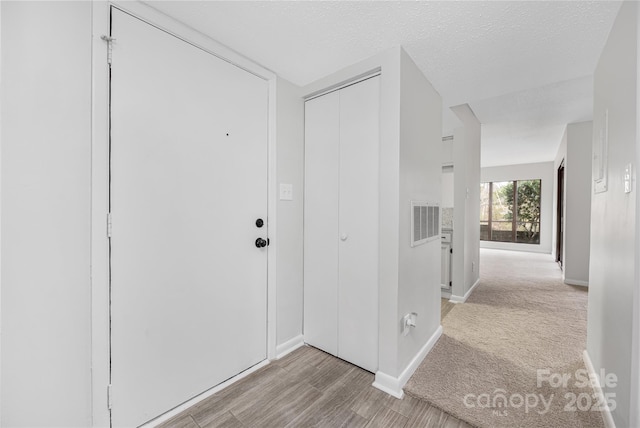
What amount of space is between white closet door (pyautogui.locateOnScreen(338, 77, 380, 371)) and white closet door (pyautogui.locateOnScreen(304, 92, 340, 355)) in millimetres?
68

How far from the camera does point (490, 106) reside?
3.26 metres

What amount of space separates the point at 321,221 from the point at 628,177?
1708mm

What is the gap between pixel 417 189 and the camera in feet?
6.43

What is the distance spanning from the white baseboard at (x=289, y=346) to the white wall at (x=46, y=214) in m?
1.16

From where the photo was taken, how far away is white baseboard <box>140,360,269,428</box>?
4.76ft

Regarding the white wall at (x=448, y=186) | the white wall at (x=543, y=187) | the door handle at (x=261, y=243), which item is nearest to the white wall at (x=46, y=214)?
the door handle at (x=261, y=243)

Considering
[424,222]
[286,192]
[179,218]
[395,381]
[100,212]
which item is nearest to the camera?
[100,212]

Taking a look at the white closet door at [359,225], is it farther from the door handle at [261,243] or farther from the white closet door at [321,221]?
the door handle at [261,243]

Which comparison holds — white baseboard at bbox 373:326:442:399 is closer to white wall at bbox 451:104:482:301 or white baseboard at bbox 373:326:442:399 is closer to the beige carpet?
the beige carpet

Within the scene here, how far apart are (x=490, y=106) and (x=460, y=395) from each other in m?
3.18

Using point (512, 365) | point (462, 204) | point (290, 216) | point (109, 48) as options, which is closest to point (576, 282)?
point (462, 204)

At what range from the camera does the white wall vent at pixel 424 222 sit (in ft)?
6.21

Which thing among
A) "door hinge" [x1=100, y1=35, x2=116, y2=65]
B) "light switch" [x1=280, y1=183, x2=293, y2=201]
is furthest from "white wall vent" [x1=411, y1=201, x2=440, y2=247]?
"door hinge" [x1=100, y1=35, x2=116, y2=65]

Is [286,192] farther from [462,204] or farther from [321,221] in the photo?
[462,204]
